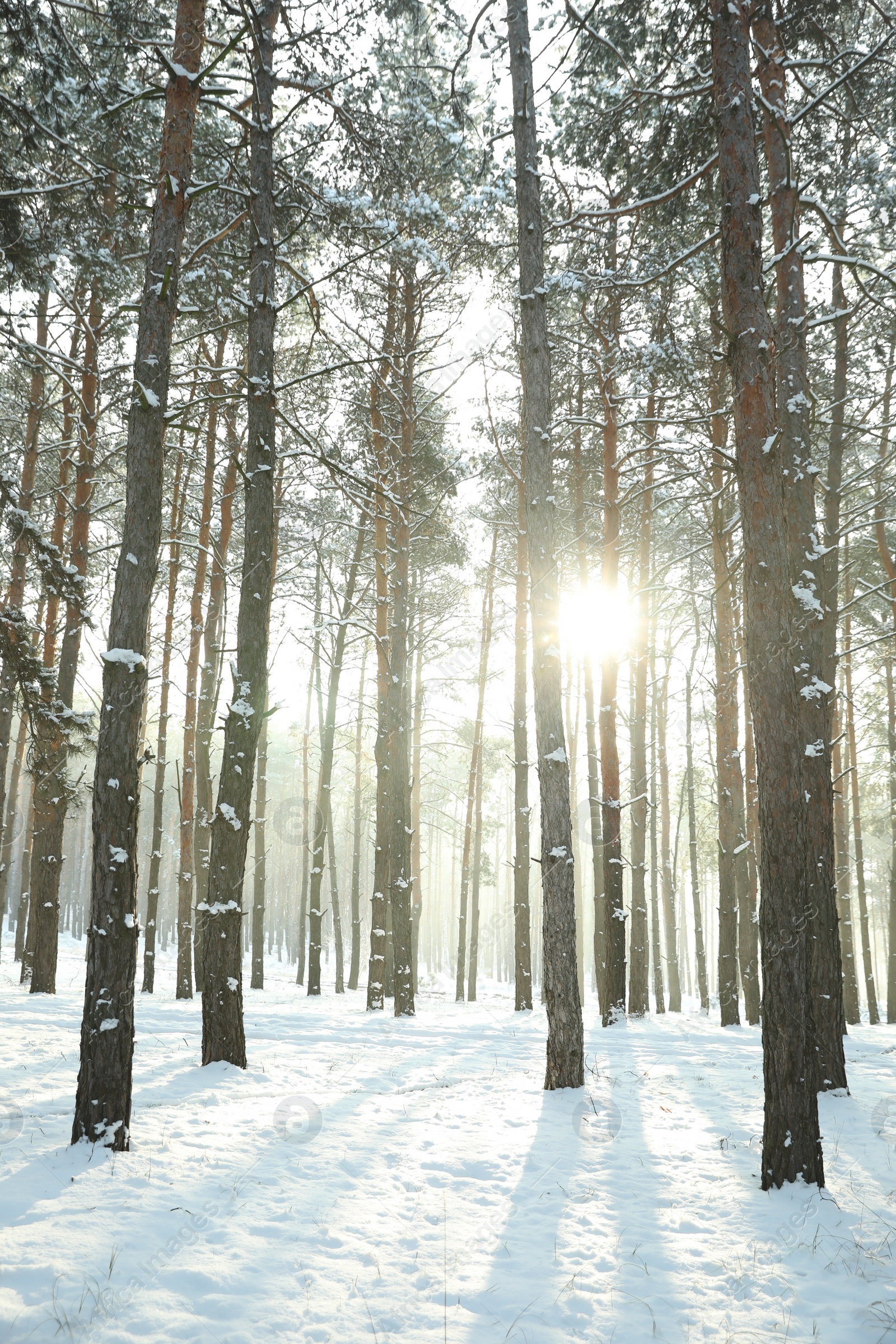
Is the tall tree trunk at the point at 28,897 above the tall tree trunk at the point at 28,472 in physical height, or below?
below

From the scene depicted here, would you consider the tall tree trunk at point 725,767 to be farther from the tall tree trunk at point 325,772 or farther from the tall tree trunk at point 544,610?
the tall tree trunk at point 325,772

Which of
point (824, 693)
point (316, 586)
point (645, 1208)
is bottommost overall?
point (645, 1208)

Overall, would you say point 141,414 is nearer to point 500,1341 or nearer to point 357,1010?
point 500,1341

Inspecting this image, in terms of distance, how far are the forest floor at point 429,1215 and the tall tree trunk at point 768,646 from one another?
545mm

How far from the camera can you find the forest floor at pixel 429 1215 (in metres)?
2.93

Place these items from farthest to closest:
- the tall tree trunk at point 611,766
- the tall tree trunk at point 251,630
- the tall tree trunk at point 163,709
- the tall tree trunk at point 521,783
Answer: the tall tree trunk at point 163,709 → the tall tree trunk at point 521,783 → the tall tree trunk at point 611,766 → the tall tree trunk at point 251,630

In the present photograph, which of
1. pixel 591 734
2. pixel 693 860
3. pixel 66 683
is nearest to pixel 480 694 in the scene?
pixel 591 734

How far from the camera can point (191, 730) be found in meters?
13.0

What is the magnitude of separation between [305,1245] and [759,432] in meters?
5.33

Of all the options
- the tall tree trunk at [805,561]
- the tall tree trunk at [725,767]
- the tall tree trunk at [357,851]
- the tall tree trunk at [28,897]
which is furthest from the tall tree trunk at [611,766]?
the tall tree trunk at [357,851]

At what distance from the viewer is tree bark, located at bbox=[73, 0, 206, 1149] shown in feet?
14.4

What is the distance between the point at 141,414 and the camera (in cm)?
503

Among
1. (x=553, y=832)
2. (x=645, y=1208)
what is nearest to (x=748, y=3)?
(x=553, y=832)

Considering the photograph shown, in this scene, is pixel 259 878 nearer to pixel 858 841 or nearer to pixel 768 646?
pixel 858 841
